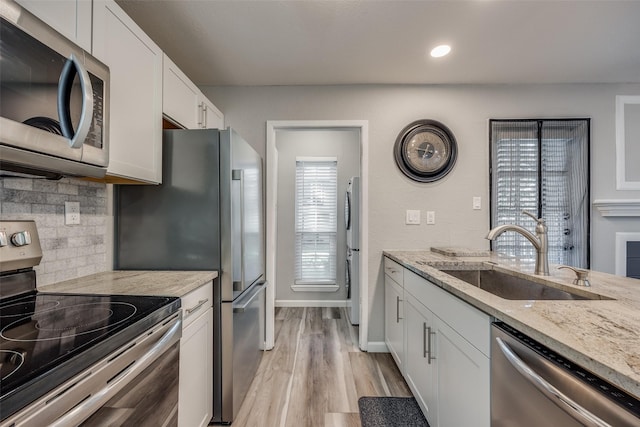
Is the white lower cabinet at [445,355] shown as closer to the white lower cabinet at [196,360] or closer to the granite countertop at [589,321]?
the granite countertop at [589,321]

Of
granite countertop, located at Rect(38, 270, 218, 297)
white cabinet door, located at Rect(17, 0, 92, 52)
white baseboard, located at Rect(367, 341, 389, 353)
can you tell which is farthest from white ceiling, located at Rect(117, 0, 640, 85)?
white baseboard, located at Rect(367, 341, 389, 353)

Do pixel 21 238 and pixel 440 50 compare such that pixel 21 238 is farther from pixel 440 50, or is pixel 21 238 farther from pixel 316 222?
pixel 316 222

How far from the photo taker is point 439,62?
7.46 feet

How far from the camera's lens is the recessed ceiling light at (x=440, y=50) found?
6.76ft

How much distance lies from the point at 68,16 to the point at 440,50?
7.15ft

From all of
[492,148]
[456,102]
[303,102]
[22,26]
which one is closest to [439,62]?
[456,102]

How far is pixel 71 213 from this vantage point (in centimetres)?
140

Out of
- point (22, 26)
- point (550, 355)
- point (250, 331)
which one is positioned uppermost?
point (22, 26)

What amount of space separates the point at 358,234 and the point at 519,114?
1899 millimetres

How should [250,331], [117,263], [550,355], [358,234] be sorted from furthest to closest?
[358,234] < [250,331] < [117,263] < [550,355]

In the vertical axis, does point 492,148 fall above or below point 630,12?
below

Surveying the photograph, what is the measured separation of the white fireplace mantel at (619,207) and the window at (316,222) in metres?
2.73

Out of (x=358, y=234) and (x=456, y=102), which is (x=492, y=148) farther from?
(x=358, y=234)

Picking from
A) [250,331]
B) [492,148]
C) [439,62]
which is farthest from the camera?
[492,148]
